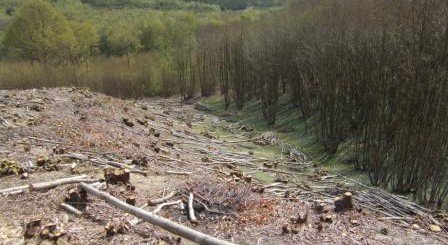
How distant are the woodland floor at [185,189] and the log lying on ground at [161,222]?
13cm

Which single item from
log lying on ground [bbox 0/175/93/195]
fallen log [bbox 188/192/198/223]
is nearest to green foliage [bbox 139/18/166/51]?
log lying on ground [bbox 0/175/93/195]

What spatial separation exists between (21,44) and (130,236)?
93.9 feet

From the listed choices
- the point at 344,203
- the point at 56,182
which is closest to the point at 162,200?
the point at 56,182

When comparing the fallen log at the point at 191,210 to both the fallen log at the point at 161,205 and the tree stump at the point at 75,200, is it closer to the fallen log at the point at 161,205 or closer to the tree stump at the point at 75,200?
the fallen log at the point at 161,205

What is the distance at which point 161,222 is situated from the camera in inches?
181

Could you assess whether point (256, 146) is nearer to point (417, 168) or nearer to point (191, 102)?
point (417, 168)

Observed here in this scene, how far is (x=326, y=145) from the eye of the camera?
11312 millimetres

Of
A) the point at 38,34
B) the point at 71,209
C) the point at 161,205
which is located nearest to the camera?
the point at 71,209

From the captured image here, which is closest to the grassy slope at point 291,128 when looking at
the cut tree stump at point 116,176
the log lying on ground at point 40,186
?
the cut tree stump at point 116,176

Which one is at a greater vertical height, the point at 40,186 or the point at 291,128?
the point at 40,186

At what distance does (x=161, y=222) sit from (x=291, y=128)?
10316mm

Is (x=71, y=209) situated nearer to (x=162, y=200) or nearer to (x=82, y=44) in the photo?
(x=162, y=200)

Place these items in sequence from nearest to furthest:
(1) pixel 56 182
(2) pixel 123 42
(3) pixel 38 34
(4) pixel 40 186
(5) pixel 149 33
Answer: (4) pixel 40 186
(1) pixel 56 182
(3) pixel 38 34
(2) pixel 123 42
(5) pixel 149 33

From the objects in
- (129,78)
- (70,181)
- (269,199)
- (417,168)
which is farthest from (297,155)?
(129,78)
